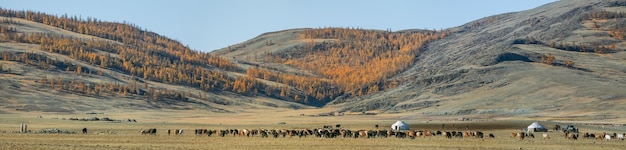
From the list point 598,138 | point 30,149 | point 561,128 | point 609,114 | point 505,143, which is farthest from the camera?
point 609,114

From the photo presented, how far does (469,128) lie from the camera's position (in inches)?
4604

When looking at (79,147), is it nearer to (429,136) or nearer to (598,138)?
(429,136)

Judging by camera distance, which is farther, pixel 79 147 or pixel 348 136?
pixel 348 136

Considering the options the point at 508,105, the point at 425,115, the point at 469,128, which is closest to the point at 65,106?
the point at 425,115

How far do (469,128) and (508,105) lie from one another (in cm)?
6457

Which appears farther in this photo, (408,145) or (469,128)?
(469,128)

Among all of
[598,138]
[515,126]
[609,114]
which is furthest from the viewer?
[609,114]

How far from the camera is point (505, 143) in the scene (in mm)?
74812

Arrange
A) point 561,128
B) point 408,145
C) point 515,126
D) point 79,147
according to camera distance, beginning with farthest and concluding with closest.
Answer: point 515,126, point 561,128, point 408,145, point 79,147

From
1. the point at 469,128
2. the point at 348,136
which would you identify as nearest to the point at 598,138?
the point at 348,136

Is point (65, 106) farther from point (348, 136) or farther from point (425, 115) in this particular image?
point (348, 136)

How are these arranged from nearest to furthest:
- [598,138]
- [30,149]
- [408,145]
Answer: [30,149] → [408,145] → [598,138]

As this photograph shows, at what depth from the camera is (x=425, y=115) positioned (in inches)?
7156

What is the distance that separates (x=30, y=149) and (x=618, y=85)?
154 m
